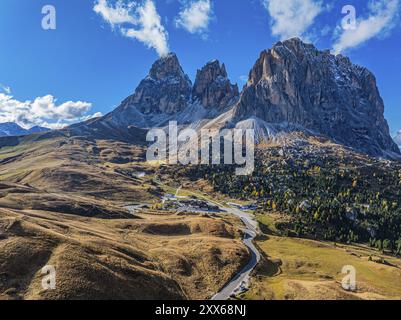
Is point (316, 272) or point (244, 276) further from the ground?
point (244, 276)

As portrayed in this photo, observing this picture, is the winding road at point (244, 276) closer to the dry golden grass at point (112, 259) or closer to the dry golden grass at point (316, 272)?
the dry golden grass at point (112, 259)

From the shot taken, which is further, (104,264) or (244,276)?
(244,276)

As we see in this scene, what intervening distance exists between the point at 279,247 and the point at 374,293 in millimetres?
50631

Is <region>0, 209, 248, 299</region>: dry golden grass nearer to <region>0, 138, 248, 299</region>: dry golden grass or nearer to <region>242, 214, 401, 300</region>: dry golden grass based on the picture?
<region>0, 138, 248, 299</region>: dry golden grass

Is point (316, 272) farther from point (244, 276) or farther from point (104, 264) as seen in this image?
point (104, 264)

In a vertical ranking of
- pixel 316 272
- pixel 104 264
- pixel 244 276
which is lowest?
pixel 316 272

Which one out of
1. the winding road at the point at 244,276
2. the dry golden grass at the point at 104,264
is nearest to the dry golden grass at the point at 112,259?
the dry golden grass at the point at 104,264

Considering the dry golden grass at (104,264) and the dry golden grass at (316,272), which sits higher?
the dry golden grass at (104,264)

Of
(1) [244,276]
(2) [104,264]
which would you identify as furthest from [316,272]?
(2) [104,264]

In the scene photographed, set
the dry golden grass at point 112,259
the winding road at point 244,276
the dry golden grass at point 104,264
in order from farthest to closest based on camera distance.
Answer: the winding road at point 244,276 < the dry golden grass at point 112,259 < the dry golden grass at point 104,264

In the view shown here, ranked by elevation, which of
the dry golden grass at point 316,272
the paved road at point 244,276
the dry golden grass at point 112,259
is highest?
the dry golden grass at point 112,259

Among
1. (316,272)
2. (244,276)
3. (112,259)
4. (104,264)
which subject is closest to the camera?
(104,264)
